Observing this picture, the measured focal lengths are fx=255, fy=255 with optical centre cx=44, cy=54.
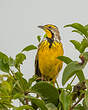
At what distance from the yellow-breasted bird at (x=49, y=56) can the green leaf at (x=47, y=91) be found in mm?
403

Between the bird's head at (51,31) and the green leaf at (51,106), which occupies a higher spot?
the bird's head at (51,31)

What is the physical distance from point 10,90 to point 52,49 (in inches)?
18.7

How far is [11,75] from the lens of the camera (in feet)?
1.44

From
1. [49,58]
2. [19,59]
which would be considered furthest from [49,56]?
[19,59]

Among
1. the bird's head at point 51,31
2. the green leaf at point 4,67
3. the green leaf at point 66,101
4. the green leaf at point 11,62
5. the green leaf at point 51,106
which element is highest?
the bird's head at point 51,31

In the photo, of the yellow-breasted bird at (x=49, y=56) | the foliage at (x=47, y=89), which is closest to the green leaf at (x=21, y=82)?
the foliage at (x=47, y=89)

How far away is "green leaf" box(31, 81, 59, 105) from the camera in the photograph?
40cm

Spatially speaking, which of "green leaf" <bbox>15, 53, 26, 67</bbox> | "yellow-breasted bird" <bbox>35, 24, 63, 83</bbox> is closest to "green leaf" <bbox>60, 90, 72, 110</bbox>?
"green leaf" <bbox>15, 53, 26, 67</bbox>

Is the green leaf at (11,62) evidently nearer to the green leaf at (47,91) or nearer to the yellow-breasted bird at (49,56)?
the green leaf at (47,91)

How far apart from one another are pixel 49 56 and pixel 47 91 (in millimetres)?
434

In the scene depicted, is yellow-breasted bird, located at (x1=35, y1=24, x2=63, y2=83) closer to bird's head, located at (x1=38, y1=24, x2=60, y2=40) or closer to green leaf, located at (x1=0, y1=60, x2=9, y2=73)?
bird's head, located at (x1=38, y1=24, x2=60, y2=40)

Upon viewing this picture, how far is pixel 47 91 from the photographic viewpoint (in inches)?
15.9

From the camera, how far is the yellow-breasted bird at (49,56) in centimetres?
84

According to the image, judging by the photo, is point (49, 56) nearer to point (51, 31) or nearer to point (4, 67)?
point (51, 31)
